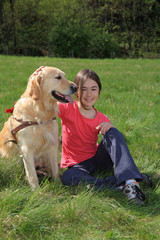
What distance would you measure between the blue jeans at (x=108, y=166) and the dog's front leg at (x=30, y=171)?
0.33m

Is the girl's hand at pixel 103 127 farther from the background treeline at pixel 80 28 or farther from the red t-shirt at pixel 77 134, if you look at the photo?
the background treeline at pixel 80 28

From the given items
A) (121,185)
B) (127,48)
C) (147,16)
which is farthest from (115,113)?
(147,16)

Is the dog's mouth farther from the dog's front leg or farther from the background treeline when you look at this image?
the background treeline

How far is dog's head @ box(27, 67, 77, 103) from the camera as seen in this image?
2551 millimetres

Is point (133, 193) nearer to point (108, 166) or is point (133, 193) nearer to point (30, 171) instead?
point (108, 166)

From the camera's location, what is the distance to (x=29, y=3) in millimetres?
36469

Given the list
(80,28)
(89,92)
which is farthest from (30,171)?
(80,28)

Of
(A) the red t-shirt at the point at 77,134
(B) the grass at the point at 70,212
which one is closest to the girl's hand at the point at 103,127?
(A) the red t-shirt at the point at 77,134

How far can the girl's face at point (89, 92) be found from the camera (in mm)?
2848

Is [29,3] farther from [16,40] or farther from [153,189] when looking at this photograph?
[153,189]

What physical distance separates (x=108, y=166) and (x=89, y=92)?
0.90 m

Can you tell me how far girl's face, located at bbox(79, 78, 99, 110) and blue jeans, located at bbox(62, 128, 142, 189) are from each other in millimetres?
439

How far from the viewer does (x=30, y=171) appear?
260 cm

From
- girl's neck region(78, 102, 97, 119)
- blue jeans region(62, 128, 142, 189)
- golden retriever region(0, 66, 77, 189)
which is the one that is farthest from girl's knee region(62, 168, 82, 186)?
girl's neck region(78, 102, 97, 119)
